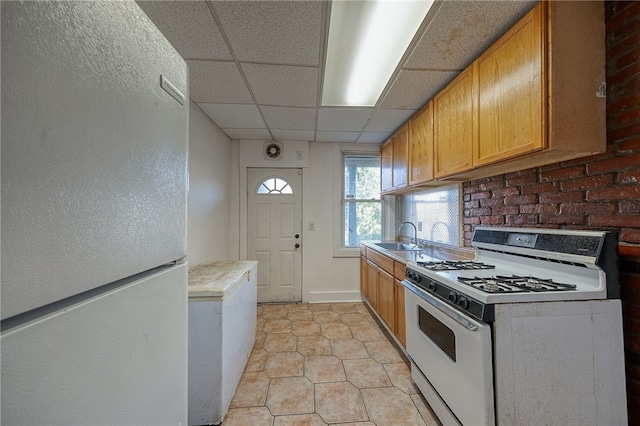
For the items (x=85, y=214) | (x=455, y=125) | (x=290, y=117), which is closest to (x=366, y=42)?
(x=455, y=125)

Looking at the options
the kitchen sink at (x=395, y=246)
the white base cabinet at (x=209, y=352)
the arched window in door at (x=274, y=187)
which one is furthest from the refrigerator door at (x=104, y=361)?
the arched window in door at (x=274, y=187)

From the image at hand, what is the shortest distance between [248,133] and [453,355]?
3.14 m

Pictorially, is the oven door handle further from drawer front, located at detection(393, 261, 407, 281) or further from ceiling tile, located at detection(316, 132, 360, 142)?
ceiling tile, located at detection(316, 132, 360, 142)

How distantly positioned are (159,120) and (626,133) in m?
1.97

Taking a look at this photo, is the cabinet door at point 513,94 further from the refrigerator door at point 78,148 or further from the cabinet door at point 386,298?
the refrigerator door at point 78,148

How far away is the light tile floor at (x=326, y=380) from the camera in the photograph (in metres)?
1.55

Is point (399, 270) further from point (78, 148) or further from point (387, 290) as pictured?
point (78, 148)

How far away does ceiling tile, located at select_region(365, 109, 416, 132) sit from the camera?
2490 millimetres

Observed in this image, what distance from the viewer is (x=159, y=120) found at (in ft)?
2.23

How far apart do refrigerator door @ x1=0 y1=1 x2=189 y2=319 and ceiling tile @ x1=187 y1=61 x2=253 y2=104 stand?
49.5 inches

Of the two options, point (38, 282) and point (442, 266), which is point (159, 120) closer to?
point (38, 282)

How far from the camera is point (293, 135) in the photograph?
329 cm

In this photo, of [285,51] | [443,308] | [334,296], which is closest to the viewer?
[443,308]

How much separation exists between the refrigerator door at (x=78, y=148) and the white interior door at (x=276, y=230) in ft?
9.56
